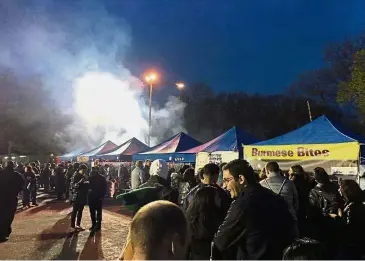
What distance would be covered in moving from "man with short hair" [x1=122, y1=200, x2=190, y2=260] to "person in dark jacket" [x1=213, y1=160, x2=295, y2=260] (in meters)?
1.40

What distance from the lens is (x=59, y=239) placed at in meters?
8.85

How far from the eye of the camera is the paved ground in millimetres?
7371

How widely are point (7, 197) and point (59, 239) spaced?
1.76 metres

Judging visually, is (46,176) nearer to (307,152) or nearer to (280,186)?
(307,152)

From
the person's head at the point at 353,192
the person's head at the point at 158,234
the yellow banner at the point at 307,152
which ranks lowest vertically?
the person's head at the point at 158,234

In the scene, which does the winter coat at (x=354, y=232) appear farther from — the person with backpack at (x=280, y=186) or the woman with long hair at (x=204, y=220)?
the woman with long hair at (x=204, y=220)

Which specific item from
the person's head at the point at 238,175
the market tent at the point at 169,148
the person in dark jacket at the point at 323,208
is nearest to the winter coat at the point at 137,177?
the market tent at the point at 169,148

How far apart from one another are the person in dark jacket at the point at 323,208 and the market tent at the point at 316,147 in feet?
8.25

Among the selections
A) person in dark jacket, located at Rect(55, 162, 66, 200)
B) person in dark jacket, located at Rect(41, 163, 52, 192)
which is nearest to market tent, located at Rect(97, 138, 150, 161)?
person in dark jacket, located at Rect(41, 163, 52, 192)

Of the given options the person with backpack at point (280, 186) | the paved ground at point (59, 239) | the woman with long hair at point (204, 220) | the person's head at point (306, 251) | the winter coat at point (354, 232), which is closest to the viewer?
the person's head at point (306, 251)

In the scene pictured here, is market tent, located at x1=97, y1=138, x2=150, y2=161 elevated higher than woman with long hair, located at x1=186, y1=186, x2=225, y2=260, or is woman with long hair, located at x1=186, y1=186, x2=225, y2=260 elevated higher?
market tent, located at x1=97, y1=138, x2=150, y2=161

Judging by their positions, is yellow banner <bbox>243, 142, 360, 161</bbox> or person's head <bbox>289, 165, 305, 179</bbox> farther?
yellow banner <bbox>243, 142, 360, 161</bbox>

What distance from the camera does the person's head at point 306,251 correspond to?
80.1 inches

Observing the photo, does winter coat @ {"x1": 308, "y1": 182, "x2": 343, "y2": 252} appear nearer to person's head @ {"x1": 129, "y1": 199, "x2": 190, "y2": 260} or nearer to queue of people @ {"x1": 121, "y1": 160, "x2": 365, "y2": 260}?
queue of people @ {"x1": 121, "y1": 160, "x2": 365, "y2": 260}
